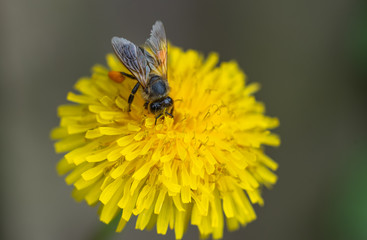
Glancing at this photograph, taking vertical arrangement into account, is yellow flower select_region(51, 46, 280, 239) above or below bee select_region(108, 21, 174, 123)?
below

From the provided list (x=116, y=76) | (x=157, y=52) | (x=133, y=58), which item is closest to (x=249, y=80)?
(x=157, y=52)

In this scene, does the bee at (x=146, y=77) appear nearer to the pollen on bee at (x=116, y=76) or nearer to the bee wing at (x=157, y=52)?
the bee wing at (x=157, y=52)

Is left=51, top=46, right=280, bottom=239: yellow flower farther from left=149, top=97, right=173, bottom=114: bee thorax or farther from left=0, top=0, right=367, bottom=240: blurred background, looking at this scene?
left=0, top=0, right=367, bottom=240: blurred background

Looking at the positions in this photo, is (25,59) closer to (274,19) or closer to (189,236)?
(189,236)

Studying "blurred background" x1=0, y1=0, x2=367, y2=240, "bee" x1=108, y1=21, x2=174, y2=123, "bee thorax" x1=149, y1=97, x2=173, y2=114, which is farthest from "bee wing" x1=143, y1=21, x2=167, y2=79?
"blurred background" x1=0, y1=0, x2=367, y2=240

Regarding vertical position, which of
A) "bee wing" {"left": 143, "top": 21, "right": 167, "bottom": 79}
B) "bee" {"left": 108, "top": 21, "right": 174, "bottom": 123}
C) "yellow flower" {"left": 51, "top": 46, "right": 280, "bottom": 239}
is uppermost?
"bee wing" {"left": 143, "top": 21, "right": 167, "bottom": 79}

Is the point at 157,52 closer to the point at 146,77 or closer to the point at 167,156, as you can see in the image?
the point at 146,77
